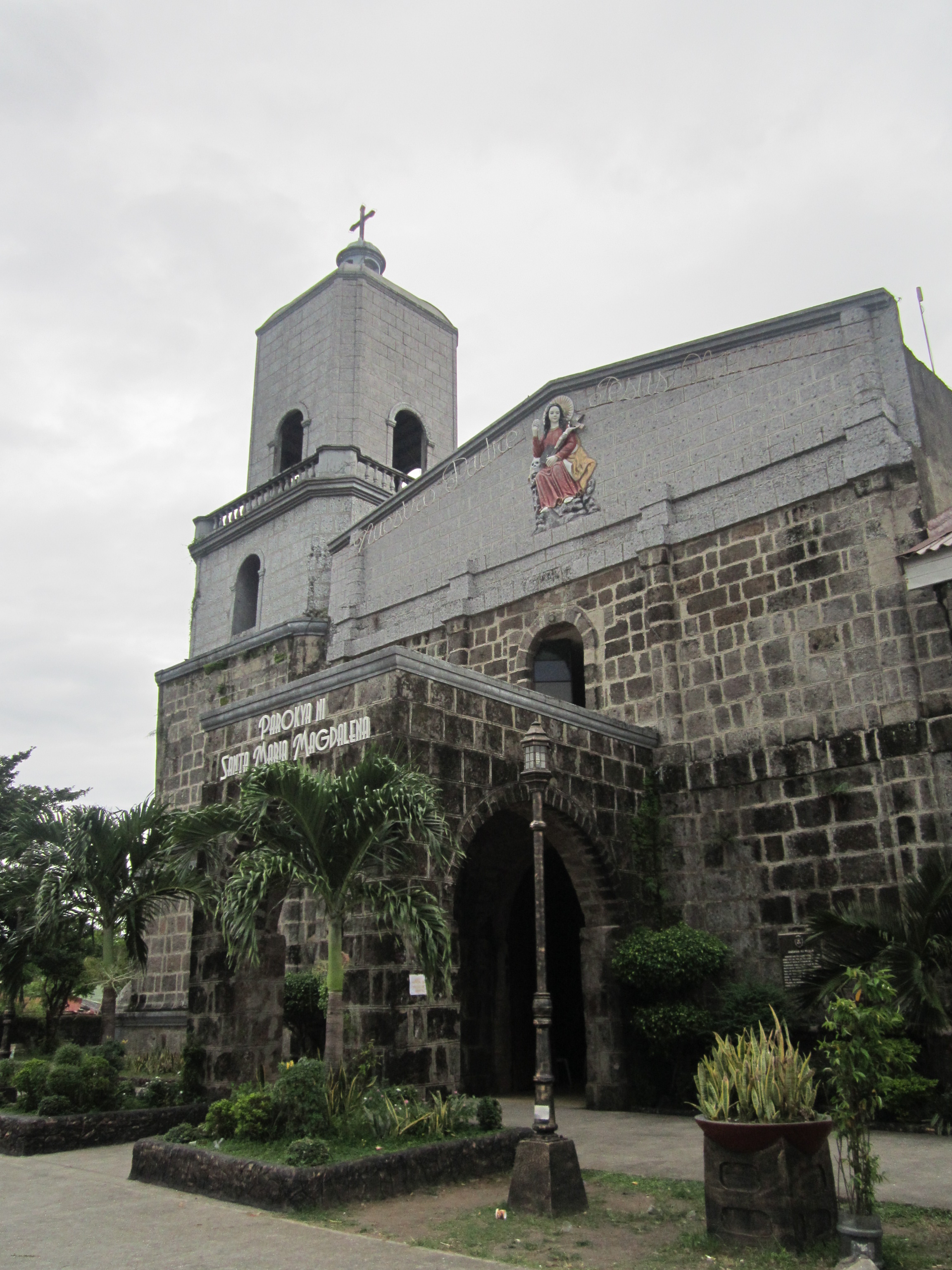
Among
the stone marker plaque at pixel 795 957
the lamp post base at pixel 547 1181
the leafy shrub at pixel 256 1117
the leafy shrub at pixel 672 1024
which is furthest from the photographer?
the stone marker plaque at pixel 795 957

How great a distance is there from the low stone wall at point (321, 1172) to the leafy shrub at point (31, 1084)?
2831mm

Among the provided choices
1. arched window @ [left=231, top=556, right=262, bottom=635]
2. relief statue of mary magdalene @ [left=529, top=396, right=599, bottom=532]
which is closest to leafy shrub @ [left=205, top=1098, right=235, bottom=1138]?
relief statue of mary magdalene @ [left=529, top=396, right=599, bottom=532]

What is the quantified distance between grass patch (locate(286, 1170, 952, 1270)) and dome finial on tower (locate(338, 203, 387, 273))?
21955 mm

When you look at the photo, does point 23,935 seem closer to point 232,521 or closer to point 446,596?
point 446,596

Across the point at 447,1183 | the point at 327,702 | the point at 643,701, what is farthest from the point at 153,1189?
the point at 643,701

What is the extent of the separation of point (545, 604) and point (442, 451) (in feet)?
29.0

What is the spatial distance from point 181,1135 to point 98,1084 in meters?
2.63

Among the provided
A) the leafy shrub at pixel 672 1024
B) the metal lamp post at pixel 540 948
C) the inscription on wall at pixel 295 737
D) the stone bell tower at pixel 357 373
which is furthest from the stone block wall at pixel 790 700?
the stone bell tower at pixel 357 373

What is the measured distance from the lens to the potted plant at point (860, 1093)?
18.0 feet

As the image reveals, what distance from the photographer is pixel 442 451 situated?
23.8 m

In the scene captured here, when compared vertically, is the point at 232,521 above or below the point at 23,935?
above

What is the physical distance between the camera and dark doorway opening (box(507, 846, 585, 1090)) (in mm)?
14703

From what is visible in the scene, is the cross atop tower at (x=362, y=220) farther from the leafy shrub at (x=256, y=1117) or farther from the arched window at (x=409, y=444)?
the leafy shrub at (x=256, y=1117)

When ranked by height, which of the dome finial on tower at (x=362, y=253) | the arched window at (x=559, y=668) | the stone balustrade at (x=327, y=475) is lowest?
the arched window at (x=559, y=668)
